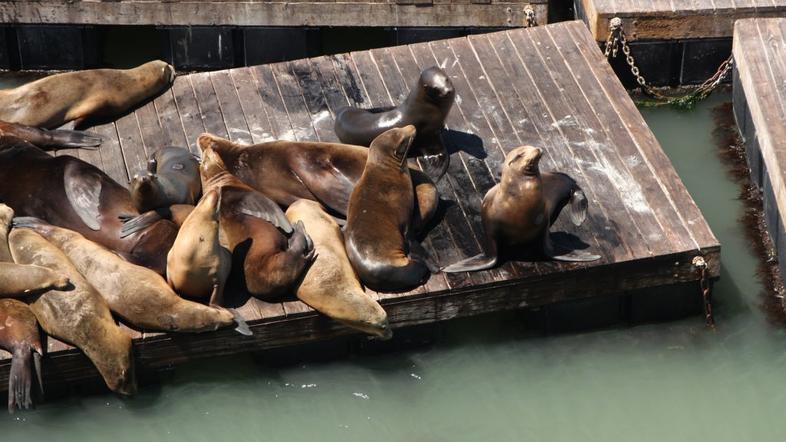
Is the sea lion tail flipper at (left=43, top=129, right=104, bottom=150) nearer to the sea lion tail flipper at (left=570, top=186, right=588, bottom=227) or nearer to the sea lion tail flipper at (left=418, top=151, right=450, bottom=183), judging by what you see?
the sea lion tail flipper at (left=418, top=151, right=450, bottom=183)

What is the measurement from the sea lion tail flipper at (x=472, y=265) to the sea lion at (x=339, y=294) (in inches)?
19.9

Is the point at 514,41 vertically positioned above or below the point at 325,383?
above

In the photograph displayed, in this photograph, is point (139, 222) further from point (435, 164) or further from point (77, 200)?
point (435, 164)

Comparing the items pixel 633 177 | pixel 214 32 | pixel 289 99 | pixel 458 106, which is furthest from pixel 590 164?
pixel 214 32

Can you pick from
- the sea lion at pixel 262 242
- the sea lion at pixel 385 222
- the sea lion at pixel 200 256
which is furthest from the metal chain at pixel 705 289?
the sea lion at pixel 200 256

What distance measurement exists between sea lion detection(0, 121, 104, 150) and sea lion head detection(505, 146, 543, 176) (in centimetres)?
282

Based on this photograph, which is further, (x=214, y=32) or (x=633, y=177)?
(x=214, y=32)

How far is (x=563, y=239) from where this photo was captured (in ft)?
26.1

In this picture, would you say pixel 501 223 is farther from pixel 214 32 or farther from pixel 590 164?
pixel 214 32

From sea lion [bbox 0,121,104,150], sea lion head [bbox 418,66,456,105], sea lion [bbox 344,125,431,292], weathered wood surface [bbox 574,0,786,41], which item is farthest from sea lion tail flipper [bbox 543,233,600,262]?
sea lion [bbox 0,121,104,150]

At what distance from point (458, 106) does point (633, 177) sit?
1.32 metres

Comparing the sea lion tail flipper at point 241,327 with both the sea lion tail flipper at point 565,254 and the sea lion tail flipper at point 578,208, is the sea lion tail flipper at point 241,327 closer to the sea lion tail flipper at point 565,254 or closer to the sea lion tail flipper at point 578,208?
the sea lion tail flipper at point 565,254

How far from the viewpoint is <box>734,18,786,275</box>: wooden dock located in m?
8.60

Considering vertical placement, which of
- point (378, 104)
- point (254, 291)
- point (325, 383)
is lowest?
point (325, 383)
